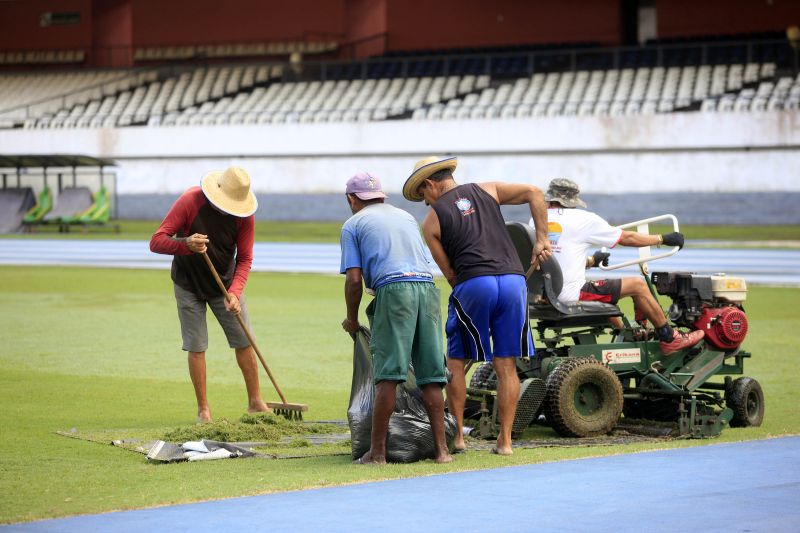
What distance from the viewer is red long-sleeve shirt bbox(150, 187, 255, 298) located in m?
9.38

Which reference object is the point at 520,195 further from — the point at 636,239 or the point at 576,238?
the point at 636,239

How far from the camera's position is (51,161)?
41969mm

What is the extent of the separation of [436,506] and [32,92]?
4974 centimetres

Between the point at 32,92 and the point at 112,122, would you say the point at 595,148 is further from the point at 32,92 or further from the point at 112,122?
the point at 32,92

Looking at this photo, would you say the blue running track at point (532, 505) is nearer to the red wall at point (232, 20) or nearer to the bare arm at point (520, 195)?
the bare arm at point (520, 195)

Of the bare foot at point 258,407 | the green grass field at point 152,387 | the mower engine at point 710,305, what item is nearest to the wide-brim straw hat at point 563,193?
the mower engine at point 710,305

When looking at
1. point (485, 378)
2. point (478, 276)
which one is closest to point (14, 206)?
point (485, 378)

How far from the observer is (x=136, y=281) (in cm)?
2302

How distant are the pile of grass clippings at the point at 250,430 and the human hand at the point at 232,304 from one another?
0.82 meters

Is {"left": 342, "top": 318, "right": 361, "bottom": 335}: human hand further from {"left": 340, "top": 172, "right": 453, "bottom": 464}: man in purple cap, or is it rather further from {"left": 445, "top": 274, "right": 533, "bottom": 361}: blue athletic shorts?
{"left": 445, "top": 274, "right": 533, "bottom": 361}: blue athletic shorts

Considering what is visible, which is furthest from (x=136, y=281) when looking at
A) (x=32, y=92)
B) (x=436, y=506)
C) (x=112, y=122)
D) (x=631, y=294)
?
(x=32, y=92)

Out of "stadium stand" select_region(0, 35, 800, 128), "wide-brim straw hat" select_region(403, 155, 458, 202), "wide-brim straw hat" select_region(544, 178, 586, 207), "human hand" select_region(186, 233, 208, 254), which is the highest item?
"stadium stand" select_region(0, 35, 800, 128)

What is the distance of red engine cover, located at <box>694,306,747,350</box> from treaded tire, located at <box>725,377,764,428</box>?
11.4 inches

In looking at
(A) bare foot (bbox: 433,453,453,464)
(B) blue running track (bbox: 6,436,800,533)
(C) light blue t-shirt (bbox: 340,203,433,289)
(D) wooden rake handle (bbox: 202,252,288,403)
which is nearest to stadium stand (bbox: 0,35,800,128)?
(D) wooden rake handle (bbox: 202,252,288,403)
